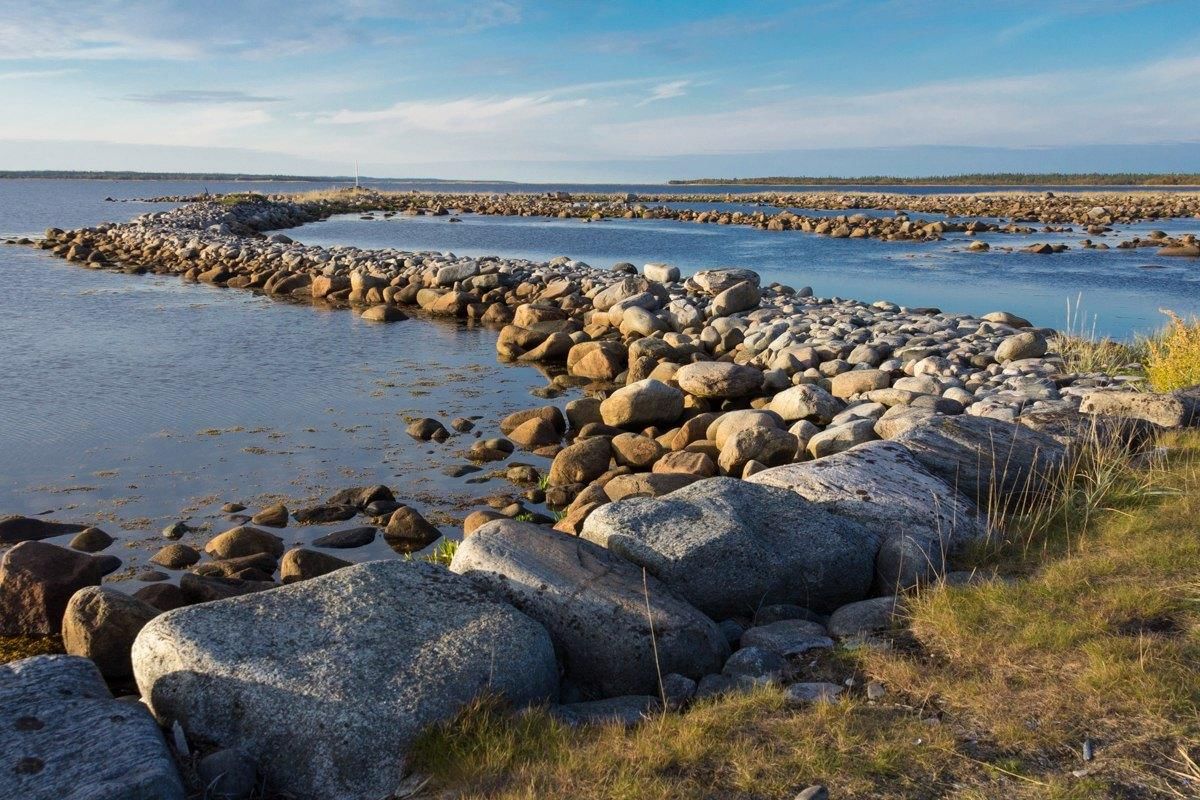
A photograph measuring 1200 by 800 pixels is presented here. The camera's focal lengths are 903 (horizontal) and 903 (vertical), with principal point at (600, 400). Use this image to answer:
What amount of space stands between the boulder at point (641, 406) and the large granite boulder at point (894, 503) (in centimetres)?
552

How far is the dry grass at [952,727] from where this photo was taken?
12.6 feet

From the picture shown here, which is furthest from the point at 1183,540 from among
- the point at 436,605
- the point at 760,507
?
the point at 436,605

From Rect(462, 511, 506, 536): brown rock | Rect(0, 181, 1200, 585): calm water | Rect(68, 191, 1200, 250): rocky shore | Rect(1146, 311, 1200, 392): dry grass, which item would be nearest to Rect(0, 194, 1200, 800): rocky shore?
Rect(1146, 311, 1200, 392): dry grass

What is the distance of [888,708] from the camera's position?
14.8ft

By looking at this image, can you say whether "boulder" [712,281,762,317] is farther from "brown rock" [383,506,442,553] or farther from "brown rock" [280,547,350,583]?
"brown rock" [280,547,350,583]

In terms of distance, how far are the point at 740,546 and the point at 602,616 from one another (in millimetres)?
1311

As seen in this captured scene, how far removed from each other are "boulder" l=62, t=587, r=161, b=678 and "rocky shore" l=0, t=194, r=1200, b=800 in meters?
0.01

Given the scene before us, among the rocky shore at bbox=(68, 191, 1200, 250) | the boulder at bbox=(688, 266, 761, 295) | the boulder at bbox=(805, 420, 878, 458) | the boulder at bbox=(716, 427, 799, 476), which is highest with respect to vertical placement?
the rocky shore at bbox=(68, 191, 1200, 250)

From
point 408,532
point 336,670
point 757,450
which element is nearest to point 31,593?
point 408,532

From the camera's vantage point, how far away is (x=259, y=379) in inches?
641

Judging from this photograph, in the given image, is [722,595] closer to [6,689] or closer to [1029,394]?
[6,689]

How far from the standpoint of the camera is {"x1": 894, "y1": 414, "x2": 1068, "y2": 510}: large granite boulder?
24.5ft

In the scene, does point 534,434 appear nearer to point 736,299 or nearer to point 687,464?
point 687,464

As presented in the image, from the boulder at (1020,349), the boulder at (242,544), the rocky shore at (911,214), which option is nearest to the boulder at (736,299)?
the boulder at (1020,349)
